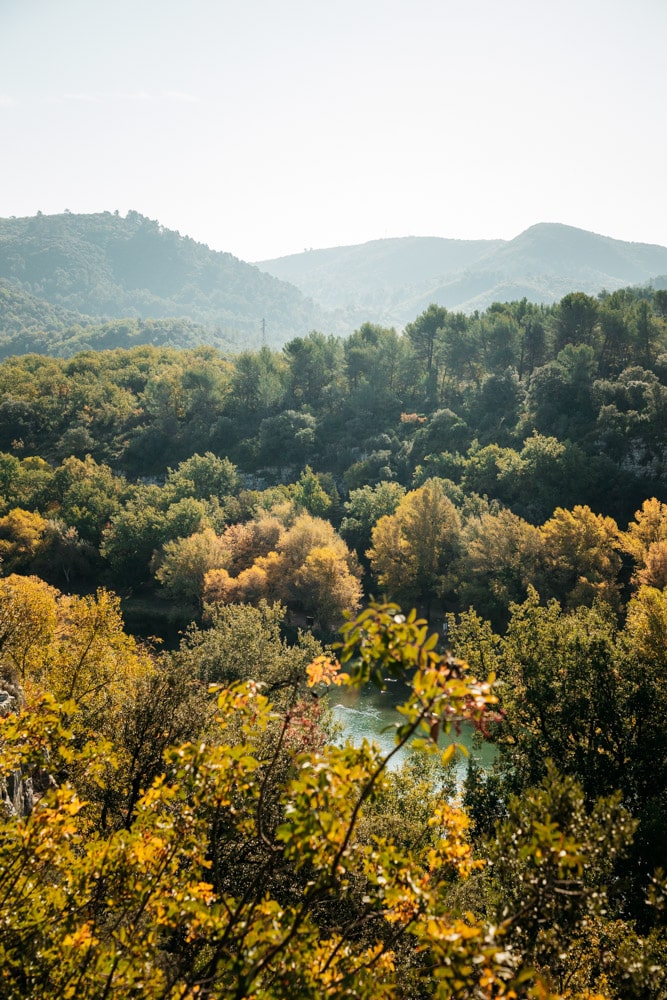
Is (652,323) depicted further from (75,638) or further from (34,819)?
(34,819)

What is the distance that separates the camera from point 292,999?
456 cm

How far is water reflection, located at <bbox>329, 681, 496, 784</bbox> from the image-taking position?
39.7 meters

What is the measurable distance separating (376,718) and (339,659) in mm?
43239

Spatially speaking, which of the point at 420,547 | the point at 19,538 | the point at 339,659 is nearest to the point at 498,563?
the point at 420,547

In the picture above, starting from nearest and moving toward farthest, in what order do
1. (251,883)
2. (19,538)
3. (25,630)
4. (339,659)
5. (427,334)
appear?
1. (339,659)
2. (251,883)
3. (25,630)
4. (19,538)
5. (427,334)

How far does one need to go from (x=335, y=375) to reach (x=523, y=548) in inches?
2387

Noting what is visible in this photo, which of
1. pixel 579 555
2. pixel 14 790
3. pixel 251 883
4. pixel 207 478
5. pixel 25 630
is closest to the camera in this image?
pixel 251 883

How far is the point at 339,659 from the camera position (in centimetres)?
515

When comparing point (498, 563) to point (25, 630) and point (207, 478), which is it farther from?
point (207, 478)

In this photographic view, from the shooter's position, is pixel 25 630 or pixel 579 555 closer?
pixel 25 630

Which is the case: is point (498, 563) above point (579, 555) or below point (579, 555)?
below

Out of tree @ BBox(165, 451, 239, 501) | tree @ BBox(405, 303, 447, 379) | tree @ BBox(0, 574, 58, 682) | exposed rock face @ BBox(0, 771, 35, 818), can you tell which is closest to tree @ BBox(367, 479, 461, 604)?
tree @ BBox(165, 451, 239, 501)

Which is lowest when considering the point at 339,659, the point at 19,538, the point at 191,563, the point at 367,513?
the point at 191,563

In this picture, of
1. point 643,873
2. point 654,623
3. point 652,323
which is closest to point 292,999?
point 643,873
